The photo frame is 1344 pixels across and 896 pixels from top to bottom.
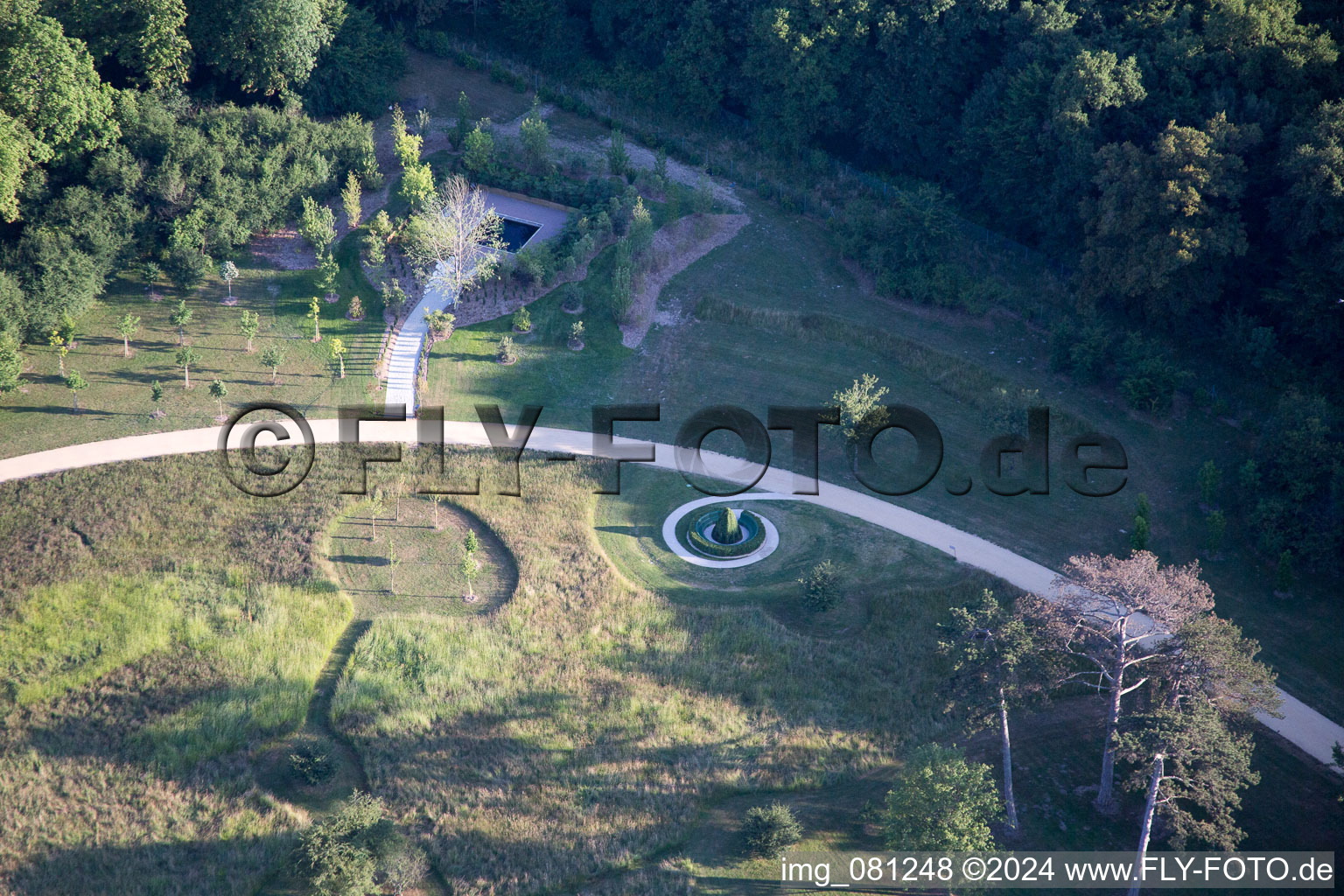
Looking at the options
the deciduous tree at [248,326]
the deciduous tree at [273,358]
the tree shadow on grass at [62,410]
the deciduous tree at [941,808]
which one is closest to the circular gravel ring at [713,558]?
the deciduous tree at [941,808]

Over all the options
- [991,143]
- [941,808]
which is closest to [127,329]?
[941,808]

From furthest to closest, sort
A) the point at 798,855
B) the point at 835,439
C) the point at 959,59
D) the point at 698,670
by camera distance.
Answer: the point at 959,59, the point at 835,439, the point at 698,670, the point at 798,855

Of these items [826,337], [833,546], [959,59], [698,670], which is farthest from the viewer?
[959,59]

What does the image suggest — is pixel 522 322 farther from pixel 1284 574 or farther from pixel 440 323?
pixel 1284 574

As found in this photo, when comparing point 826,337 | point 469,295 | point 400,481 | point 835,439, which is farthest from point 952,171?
point 400,481

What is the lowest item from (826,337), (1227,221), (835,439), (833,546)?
(833,546)

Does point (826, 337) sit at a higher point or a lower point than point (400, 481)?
higher

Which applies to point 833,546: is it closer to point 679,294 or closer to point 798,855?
point 798,855
